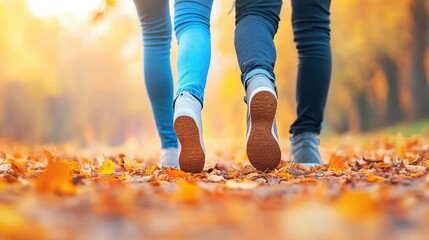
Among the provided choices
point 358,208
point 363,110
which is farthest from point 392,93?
point 358,208

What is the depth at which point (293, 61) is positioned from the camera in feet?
60.1

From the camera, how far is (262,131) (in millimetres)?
2387

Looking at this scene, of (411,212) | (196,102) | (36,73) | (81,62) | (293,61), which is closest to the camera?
(411,212)

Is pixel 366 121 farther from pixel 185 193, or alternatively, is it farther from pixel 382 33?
pixel 185 193

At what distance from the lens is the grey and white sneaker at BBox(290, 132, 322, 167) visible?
305 cm

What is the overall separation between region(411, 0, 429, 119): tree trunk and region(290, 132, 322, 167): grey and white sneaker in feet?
43.8

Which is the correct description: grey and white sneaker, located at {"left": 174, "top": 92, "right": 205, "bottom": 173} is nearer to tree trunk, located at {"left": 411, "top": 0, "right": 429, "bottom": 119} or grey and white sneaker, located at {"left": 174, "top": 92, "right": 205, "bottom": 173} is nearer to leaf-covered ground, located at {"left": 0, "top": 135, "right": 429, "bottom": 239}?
leaf-covered ground, located at {"left": 0, "top": 135, "right": 429, "bottom": 239}

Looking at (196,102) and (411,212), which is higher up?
(196,102)

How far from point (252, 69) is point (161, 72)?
2.68 ft

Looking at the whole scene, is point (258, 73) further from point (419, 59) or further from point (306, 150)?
point (419, 59)

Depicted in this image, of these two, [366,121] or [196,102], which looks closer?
[196,102]

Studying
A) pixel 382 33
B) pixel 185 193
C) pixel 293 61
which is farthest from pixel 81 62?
pixel 185 193

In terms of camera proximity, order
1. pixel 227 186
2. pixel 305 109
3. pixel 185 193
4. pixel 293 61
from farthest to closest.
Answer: pixel 293 61, pixel 305 109, pixel 227 186, pixel 185 193

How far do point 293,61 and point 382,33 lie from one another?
2.97 meters
